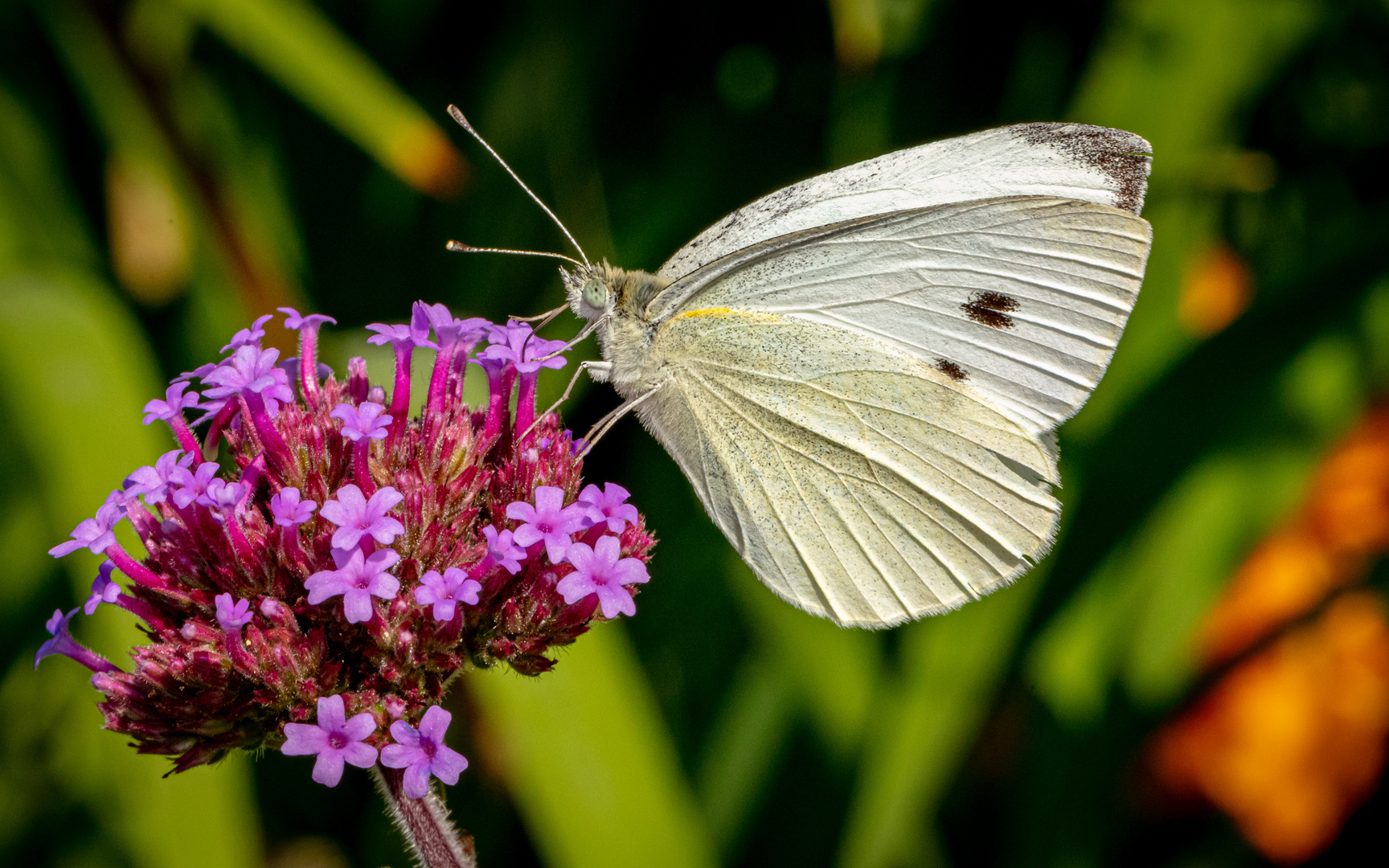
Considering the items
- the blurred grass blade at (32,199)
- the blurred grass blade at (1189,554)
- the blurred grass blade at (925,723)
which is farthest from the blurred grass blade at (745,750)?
the blurred grass blade at (32,199)

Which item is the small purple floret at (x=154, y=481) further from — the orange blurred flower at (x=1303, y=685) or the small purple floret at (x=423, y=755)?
the orange blurred flower at (x=1303, y=685)

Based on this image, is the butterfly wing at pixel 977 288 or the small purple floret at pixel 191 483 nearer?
the small purple floret at pixel 191 483

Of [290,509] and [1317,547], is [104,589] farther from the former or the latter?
[1317,547]

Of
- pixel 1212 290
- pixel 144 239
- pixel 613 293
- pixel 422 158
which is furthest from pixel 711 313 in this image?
pixel 144 239

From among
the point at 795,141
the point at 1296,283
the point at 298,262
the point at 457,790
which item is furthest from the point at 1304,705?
the point at 298,262

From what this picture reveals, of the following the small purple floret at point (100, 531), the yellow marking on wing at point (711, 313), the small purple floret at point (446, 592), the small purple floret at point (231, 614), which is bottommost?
the small purple floret at point (446, 592)

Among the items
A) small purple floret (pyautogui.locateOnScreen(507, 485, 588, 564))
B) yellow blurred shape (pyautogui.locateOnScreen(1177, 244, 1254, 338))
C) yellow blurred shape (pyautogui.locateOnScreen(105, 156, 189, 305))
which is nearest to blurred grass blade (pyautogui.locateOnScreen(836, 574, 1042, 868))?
yellow blurred shape (pyautogui.locateOnScreen(1177, 244, 1254, 338))
